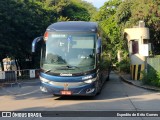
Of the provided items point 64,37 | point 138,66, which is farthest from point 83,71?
point 138,66

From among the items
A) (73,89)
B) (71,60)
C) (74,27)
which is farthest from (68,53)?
(73,89)

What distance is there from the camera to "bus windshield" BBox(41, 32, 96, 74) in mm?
14570

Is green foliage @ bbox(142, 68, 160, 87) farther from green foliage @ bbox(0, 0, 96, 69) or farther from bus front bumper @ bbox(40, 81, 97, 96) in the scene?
green foliage @ bbox(0, 0, 96, 69)

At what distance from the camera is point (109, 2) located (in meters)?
49.4

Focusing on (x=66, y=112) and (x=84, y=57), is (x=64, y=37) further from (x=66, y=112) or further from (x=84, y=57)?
(x=66, y=112)

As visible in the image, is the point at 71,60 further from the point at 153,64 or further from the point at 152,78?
the point at 153,64

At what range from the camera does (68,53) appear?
14.8m

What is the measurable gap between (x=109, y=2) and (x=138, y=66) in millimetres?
26659

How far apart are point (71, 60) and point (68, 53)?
0.37 m

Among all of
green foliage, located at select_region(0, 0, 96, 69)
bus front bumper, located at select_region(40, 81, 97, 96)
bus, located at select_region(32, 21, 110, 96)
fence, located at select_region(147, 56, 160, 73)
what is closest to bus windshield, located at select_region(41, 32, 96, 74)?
bus, located at select_region(32, 21, 110, 96)

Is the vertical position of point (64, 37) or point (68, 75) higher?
point (64, 37)

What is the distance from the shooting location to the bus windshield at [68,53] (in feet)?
47.8

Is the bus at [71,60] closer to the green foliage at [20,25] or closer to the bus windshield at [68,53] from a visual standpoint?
the bus windshield at [68,53]

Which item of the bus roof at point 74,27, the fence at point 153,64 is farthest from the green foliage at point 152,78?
the bus roof at point 74,27
